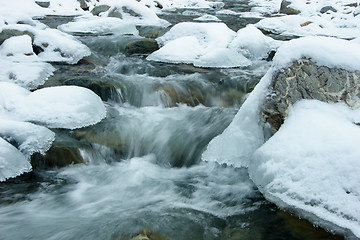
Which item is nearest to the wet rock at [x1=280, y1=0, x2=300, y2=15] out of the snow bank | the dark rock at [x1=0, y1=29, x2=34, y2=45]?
the snow bank

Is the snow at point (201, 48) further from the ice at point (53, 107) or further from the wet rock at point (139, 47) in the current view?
the ice at point (53, 107)

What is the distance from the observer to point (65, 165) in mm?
3596

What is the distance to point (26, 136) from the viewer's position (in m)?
3.44

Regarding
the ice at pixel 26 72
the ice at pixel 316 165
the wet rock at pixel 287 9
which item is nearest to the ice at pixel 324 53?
the ice at pixel 316 165

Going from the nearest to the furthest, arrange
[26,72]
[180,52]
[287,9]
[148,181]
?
[148,181] → [26,72] → [180,52] → [287,9]

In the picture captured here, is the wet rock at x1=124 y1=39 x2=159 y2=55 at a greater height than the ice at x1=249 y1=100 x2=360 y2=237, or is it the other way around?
the ice at x1=249 y1=100 x2=360 y2=237

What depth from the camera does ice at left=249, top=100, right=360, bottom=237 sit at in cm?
230

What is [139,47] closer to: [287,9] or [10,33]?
[10,33]

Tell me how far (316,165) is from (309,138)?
31 cm

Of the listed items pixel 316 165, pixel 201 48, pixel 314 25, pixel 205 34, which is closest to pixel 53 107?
pixel 316 165

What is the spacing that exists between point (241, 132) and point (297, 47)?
3.73 feet

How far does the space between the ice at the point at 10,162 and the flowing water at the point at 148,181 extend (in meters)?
0.08

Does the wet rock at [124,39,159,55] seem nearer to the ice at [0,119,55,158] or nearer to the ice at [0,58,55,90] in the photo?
the ice at [0,58,55,90]

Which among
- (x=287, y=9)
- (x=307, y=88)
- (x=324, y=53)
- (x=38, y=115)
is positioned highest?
(x=324, y=53)
